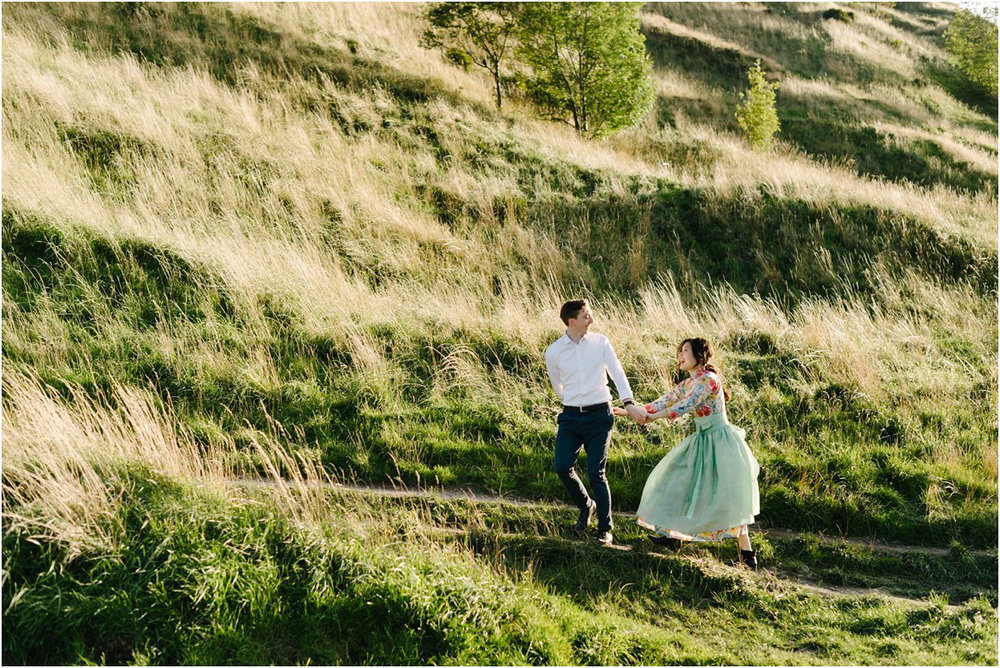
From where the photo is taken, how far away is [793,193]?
14.6 meters

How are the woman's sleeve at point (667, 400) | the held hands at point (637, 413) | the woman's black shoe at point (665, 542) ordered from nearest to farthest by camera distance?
the held hands at point (637, 413) < the woman's sleeve at point (667, 400) < the woman's black shoe at point (665, 542)

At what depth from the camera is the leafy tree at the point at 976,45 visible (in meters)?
37.1

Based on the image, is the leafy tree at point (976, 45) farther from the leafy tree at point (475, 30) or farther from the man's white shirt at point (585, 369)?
the man's white shirt at point (585, 369)

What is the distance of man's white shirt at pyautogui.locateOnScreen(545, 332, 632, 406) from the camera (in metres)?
5.66

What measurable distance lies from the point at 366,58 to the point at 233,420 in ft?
49.0

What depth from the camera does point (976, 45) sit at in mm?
37938

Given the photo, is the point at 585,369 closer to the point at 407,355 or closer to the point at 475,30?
the point at 407,355

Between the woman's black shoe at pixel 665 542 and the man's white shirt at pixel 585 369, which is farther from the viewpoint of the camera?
the woman's black shoe at pixel 665 542

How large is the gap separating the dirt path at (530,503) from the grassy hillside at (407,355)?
0.13m

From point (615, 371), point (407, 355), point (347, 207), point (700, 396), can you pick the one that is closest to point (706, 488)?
point (700, 396)

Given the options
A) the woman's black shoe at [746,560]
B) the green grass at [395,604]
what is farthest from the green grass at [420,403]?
the green grass at [395,604]

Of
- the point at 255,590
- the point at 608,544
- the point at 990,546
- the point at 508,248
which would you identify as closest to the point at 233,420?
the point at 255,590

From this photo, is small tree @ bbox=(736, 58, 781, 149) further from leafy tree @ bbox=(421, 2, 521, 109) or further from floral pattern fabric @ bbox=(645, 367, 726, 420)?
floral pattern fabric @ bbox=(645, 367, 726, 420)

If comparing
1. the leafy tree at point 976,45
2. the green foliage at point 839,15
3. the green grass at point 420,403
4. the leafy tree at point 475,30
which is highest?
the green foliage at point 839,15
